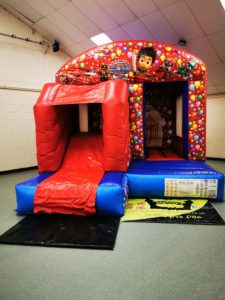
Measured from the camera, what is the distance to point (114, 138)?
291 cm

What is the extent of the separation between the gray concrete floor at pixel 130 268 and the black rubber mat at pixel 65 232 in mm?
66

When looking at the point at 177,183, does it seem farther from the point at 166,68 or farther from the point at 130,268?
the point at 166,68

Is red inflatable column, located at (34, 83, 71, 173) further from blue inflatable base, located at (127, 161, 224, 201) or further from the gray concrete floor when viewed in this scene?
the gray concrete floor

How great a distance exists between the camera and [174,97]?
471cm

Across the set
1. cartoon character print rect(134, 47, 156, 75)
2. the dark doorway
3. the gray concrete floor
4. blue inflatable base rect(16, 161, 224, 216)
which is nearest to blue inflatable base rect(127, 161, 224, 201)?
blue inflatable base rect(16, 161, 224, 216)

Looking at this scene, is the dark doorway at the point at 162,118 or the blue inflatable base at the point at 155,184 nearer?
the blue inflatable base at the point at 155,184

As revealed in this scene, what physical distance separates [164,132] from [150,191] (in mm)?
2197

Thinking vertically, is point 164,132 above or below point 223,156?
above

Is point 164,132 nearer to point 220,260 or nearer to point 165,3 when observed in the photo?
point 165,3

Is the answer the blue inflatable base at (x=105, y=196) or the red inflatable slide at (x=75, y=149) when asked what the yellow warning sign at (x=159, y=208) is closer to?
the blue inflatable base at (x=105, y=196)

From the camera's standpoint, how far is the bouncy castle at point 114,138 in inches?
103

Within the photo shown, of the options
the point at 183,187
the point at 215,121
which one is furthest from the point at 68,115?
the point at 215,121

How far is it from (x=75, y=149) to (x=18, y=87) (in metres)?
2.74

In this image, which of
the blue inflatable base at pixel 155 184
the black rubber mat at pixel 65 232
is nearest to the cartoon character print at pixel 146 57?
the blue inflatable base at pixel 155 184
